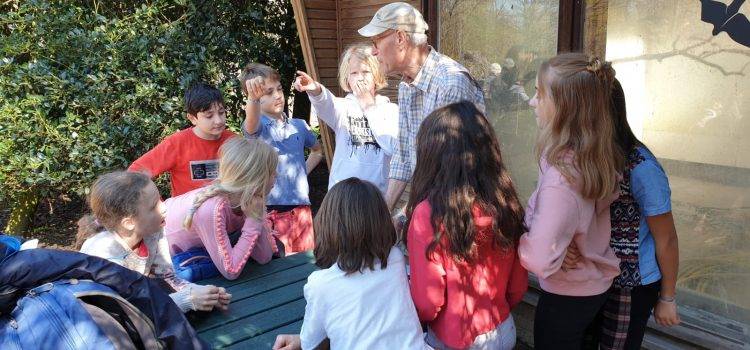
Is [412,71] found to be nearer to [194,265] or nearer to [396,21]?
[396,21]

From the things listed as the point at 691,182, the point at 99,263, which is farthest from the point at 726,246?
the point at 99,263

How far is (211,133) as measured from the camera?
3.39 meters

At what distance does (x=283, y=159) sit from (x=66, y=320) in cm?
218

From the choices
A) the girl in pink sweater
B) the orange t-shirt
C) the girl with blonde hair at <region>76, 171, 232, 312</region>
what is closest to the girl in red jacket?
the girl in pink sweater

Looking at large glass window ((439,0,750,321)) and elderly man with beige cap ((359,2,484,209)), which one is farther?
large glass window ((439,0,750,321))

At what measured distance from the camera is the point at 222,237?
2365mm

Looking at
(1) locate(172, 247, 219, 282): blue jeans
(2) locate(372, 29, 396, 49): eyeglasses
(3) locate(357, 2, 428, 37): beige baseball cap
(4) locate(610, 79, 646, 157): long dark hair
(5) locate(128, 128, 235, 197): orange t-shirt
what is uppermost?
(3) locate(357, 2, 428, 37): beige baseball cap

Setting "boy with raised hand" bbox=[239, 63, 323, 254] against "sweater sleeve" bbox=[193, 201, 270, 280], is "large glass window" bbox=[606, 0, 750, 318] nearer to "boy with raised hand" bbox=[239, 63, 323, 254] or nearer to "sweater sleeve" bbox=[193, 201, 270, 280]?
"boy with raised hand" bbox=[239, 63, 323, 254]

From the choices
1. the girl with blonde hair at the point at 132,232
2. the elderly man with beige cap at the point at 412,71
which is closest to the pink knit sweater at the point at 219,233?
the girl with blonde hair at the point at 132,232

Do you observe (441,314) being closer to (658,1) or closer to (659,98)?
(659,98)

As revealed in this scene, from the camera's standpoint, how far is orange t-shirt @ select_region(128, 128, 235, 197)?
3295 mm

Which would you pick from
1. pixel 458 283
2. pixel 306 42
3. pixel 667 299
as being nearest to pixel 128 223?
pixel 458 283

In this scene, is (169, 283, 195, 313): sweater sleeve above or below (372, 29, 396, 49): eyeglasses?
below

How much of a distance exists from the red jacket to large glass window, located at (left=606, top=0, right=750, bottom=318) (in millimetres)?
1509
